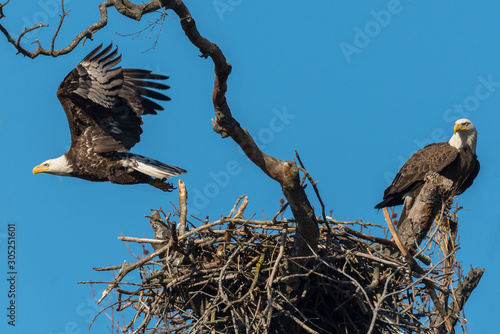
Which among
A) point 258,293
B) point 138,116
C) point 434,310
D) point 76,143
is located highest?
point 138,116

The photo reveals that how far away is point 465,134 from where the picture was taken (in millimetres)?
9117

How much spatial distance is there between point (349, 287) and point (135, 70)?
5187 millimetres

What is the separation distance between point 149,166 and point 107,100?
998 mm

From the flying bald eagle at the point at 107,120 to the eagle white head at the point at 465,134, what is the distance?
345 centimetres

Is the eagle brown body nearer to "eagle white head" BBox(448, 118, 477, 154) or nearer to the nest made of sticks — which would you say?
"eagle white head" BBox(448, 118, 477, 154)

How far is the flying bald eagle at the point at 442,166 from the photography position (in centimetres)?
884

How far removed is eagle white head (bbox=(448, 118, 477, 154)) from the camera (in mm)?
9078

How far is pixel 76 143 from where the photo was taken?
31.6 feet

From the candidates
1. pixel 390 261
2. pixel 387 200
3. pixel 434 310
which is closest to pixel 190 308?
pixel 390 261

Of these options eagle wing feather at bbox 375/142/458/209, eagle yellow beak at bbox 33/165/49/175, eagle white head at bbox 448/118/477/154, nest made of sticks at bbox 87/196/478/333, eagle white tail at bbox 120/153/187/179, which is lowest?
nest made of sticks at bbox 87/196/478/333

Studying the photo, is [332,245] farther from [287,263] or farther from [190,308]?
[190,308]

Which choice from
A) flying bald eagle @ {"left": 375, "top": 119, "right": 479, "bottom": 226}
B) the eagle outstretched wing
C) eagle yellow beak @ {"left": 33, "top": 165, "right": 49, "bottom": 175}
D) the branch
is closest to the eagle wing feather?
flying bald eagle @ {"left": 375, "top": 119, "right": 479, "bottom": 226}

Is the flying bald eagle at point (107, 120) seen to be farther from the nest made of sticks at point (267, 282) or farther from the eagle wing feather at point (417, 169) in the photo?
the nest made of sticks at point (267, 282)

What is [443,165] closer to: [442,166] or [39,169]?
[442,166]
